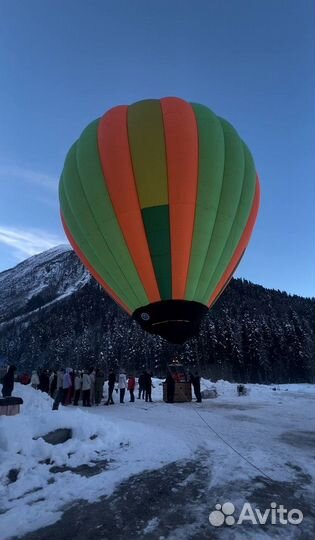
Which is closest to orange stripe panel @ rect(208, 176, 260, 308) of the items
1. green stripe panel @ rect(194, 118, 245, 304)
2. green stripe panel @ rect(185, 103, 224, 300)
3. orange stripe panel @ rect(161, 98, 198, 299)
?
green stripe panel @ rect(194, 118, 245, 304)

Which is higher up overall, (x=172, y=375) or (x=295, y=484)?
(x=172, y=375)

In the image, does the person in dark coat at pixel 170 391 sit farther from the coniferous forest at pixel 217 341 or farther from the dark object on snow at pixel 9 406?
the coniferous forest at pixel 217 341

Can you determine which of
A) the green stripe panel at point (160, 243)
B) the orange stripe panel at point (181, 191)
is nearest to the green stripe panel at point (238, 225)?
the orange stripe panel at point (181, 191)

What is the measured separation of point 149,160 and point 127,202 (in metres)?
1.43

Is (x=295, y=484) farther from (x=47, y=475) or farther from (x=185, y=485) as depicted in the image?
(x=47, y=475)

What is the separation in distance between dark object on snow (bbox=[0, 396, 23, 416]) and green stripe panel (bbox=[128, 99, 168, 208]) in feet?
21.6

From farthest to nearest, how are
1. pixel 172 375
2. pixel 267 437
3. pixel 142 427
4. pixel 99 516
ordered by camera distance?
pixel 172 375 → pixel 142 427 → pixel 267 437 → pixel 99 516

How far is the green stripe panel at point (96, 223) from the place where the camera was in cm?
1168

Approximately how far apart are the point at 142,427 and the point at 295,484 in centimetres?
460

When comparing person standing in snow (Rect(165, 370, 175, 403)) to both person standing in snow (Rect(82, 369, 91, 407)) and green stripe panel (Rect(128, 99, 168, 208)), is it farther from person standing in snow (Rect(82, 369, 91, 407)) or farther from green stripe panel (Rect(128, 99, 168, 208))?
green stripe panel (Rect(128, 99, 168, 208))

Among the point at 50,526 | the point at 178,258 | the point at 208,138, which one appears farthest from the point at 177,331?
the point at 50,526

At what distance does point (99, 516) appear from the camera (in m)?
3.69

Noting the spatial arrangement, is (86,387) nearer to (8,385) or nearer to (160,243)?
(8,385)

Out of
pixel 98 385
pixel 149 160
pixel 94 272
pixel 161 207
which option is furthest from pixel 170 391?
pixel 149 160
